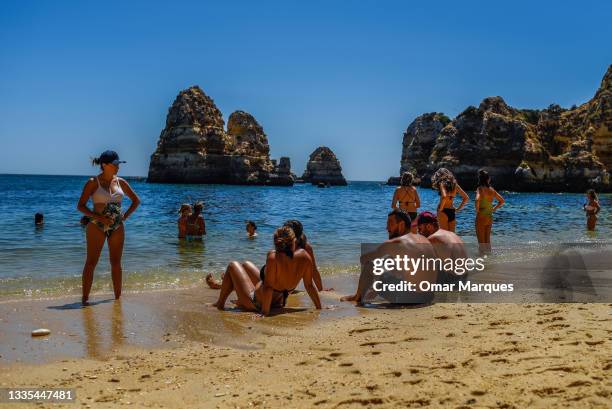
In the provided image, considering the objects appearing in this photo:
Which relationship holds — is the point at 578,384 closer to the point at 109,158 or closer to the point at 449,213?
the point at 109,158

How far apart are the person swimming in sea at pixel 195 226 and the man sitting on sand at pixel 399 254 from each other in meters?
7.95

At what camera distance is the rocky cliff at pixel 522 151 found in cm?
6188

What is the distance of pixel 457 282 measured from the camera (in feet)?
21.9

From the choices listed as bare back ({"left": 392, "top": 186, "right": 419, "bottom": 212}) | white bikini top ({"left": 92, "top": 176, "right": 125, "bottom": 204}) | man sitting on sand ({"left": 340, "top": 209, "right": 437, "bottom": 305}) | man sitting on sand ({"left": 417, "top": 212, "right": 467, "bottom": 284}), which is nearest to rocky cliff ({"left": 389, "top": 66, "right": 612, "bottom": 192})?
bare back ({"left": 392, "top": 186, "right": 419, "bottom": 212})

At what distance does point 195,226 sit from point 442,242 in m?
8.66

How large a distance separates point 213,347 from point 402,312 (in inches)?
84.1

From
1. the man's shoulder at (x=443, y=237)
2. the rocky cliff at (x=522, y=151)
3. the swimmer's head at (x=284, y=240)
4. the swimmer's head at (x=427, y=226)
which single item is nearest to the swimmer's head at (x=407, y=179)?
the swimmer's head at (x=427, y=226)

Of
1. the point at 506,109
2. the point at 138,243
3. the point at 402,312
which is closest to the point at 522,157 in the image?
the point at 506,109

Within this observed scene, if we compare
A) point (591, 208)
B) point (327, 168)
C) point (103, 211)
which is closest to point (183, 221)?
point (103, 211)

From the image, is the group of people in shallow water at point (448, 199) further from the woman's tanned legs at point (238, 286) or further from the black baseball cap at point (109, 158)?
the black baseball cap at point (109, 158)

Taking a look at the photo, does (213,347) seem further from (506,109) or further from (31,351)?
(506,109)

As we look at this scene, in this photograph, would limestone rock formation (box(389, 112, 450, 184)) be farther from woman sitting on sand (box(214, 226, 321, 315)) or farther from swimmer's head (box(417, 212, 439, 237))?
woman sitting on sand (box(214, 226, 321, 315))

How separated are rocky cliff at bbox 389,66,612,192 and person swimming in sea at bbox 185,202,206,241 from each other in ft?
183

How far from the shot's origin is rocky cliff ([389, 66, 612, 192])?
61875 millimetres
